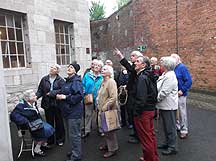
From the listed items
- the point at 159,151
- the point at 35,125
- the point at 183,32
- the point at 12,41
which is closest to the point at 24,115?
the point at 35,125

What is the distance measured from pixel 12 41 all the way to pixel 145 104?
5158 millimetres

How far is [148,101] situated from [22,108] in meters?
2.27

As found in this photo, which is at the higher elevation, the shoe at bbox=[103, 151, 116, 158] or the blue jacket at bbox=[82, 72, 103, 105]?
the blue jacket at bbox=[82, 72, 103, 105]

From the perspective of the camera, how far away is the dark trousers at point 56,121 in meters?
4.86

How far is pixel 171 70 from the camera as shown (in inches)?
158

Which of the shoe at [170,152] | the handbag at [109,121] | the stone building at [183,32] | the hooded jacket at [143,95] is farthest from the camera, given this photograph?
the stone building at [183,32]

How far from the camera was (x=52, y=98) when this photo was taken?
4586 millimetres

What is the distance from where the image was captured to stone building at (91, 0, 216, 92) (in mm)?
9925

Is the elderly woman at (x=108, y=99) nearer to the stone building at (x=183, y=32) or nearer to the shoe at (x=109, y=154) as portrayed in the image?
the shoe at (x=109, y=154)

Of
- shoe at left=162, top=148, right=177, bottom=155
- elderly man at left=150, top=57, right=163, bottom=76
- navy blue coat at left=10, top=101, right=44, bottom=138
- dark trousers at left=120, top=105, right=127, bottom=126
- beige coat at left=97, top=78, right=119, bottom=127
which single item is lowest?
shoe at left=162, top=148, right=177, bottom=155

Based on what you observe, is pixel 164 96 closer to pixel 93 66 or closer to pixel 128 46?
pixel 93 66

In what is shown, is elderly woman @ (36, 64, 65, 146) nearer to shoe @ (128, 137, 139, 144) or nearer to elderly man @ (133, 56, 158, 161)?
shoe @ (128, 137, 139, 144)

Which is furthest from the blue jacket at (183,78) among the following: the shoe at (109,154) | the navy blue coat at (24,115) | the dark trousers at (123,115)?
the navy blue coat at (24,115)

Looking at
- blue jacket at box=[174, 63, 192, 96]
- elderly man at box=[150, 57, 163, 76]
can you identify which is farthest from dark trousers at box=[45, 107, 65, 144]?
elderly man at box=[150, 57, 163, 76]
